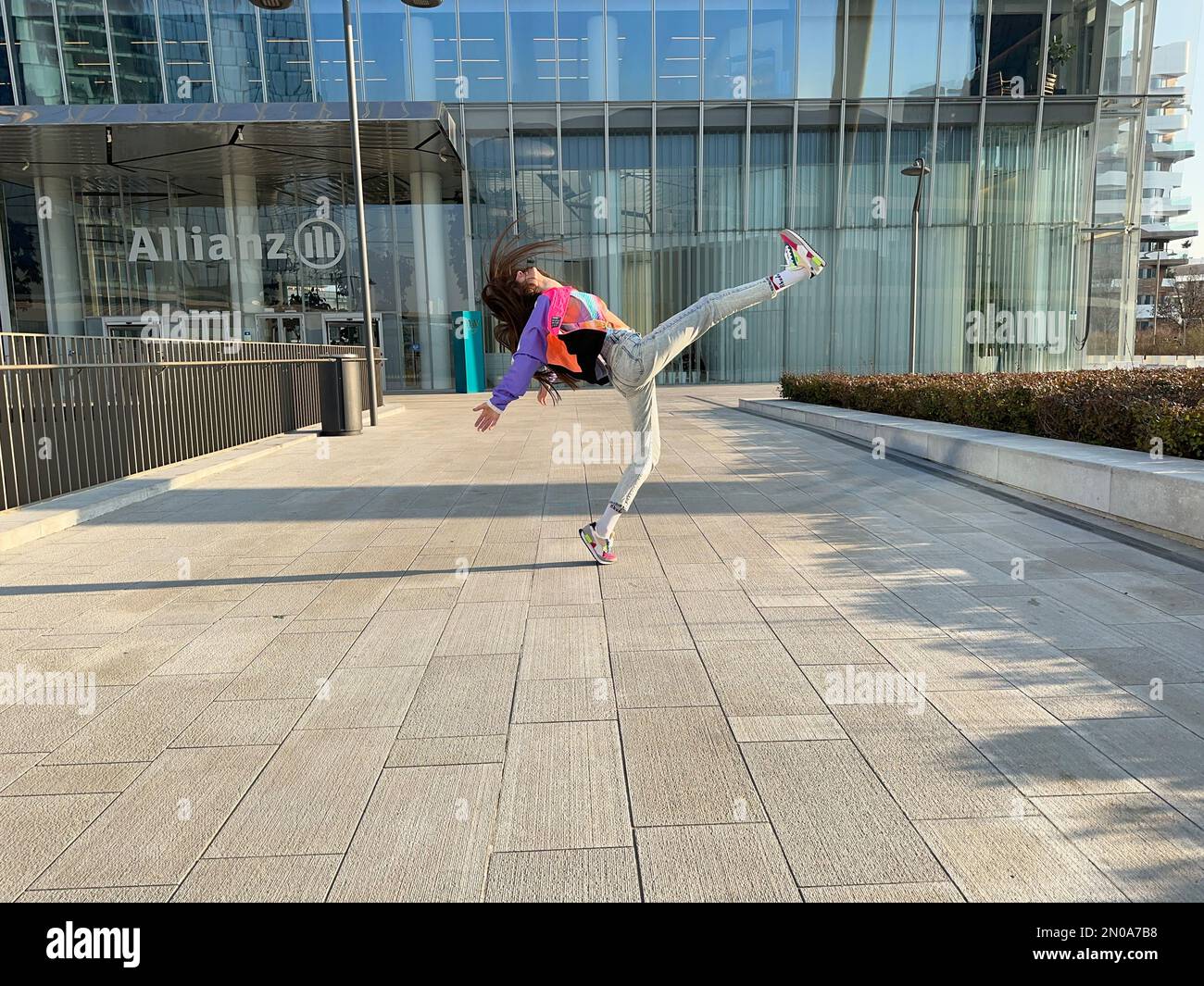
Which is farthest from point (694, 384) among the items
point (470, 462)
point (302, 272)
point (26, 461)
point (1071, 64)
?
point (26, 461)

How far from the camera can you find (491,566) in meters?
5.70

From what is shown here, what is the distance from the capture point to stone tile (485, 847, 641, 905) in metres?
2.19

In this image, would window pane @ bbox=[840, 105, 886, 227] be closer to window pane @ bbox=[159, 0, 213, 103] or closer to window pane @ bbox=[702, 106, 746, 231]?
window pane @ bbox=[702, 106, 746, 231]

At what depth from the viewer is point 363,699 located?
3.51 metres

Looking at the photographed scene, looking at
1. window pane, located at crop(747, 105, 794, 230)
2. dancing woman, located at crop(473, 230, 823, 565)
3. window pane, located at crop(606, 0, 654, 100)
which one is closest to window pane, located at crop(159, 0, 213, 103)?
window pane, located at crop(606, 0, 654, 100)

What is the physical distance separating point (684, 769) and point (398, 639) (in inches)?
77.9

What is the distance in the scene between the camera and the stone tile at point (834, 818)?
7.44 feet

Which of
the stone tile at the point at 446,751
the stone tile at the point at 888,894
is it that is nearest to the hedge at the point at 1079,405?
the stone tile at the point at 888,894

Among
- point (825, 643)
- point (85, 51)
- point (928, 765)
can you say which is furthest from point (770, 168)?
point (928, 765)

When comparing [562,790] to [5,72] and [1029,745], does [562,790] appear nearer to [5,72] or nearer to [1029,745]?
[1029,745]

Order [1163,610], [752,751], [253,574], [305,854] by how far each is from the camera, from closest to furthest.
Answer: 1. [305,854]
2. [752,751]
3. [1163,610]
4. [253,574]

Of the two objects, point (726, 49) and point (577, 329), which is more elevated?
point (726, 49)

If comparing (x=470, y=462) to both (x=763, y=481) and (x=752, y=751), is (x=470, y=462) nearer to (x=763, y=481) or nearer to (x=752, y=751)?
(x=763, y=481)
